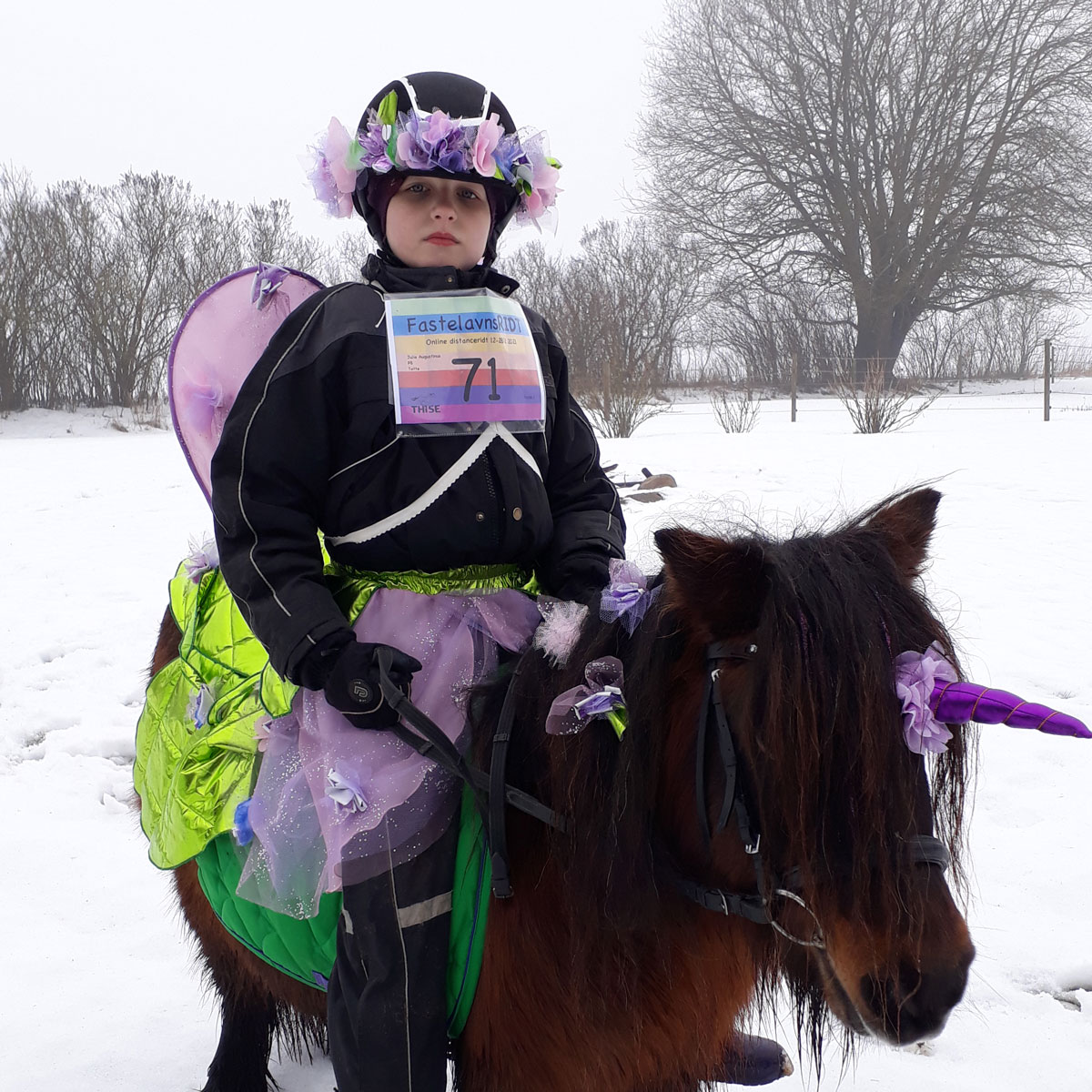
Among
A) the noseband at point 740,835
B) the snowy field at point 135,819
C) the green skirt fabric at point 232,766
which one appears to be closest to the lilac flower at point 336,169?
the green skirt fabric at point 232,766

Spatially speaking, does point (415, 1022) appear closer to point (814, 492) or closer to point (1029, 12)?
point (814, 492)

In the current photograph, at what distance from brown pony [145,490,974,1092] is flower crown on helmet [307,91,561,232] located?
91 cm

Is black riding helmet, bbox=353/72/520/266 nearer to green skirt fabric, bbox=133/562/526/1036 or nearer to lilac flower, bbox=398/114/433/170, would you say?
lilac flower, bbox=398/114/433/170

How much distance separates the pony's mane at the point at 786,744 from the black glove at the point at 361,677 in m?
0.26

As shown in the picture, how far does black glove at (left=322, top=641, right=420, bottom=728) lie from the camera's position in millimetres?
1435

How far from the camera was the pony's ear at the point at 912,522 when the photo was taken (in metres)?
1.34

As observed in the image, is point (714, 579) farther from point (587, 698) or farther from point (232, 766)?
point (232, 766)

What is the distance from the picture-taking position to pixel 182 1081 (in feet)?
7.84

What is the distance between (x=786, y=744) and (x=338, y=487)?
953mm

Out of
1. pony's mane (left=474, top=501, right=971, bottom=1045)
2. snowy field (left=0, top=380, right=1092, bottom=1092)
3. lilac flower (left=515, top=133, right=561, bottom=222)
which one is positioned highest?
lilac flower (left=515, top=133, right=561, bottom=222)

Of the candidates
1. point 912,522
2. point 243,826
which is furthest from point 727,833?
point 243,826

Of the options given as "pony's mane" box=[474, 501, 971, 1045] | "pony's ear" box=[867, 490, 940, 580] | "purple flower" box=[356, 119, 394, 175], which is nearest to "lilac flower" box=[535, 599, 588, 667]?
"pony's mane" box=[474, 501, 971, 1045]

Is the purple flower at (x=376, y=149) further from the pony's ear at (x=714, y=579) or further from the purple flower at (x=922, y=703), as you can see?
the purple flower at (x=922, y=703)

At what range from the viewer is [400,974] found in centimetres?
147
